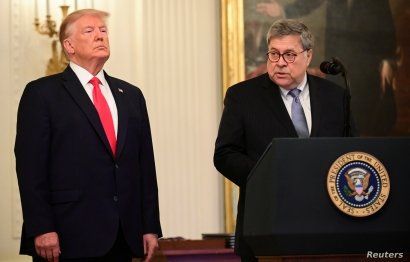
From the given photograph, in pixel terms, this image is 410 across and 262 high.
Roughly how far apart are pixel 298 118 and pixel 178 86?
3.70 meters

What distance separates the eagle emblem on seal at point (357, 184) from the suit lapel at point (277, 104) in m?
0.82

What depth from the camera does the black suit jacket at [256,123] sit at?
4.12 metres

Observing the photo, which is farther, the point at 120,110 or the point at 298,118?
the point at 120,110

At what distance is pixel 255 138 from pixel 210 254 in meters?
1.99

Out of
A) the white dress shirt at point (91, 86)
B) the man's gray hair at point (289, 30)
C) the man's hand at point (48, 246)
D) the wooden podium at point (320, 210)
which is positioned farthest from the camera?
the white dress shirt at point (91, 86)

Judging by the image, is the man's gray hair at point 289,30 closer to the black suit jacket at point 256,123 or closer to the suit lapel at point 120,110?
the black suit jacket at point 256,123

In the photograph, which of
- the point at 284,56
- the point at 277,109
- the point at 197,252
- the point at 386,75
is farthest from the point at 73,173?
the point at 386,75

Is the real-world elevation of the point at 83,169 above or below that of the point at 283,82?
below

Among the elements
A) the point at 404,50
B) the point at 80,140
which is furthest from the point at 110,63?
the point at 80,140

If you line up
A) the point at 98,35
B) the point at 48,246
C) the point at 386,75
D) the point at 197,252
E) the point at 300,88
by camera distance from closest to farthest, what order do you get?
the point at 48,246 → the point at 300,88 → the point at 98,35 → the point at 197,252 → the point at 386,75

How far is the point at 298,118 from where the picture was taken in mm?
4199

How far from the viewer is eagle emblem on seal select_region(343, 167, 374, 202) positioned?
329cm

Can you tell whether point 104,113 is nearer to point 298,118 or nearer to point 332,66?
point 298,118

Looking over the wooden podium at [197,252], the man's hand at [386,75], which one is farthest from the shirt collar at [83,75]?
the man's hand at [386,75]
